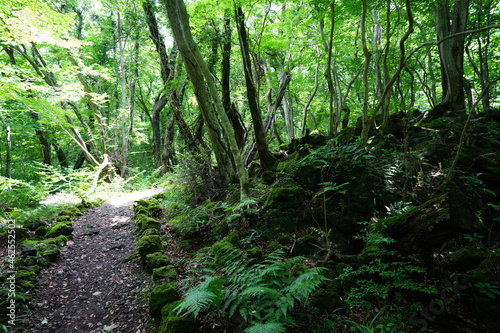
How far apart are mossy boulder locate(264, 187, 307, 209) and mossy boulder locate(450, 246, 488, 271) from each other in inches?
87.2

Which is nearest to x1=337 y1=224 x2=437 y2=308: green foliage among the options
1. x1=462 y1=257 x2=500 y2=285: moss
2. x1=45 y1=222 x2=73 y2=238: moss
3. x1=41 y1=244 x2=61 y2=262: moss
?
x1=462 y1=257 x2=500 y2=285: moss

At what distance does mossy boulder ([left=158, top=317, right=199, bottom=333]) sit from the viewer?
8.02 feet

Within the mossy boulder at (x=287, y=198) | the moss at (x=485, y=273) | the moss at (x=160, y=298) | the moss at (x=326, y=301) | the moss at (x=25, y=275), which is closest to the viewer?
the moss at (x=485, y=273)

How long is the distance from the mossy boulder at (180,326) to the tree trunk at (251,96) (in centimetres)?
454

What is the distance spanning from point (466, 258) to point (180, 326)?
3.20m

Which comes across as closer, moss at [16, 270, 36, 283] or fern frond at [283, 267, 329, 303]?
fern frond at [283, 267, 329, 303]

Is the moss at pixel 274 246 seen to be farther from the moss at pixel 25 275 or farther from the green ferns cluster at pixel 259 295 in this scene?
the moss at pixel 25 275

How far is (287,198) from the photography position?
14.9 feet

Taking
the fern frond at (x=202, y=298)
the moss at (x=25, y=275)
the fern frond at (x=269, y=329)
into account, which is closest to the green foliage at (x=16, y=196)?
the moss at (x=25, y=275)

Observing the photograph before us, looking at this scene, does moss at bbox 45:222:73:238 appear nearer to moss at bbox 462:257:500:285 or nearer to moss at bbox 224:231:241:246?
moss at bbox 224:231:241:246

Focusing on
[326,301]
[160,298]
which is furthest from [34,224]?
[326,301]

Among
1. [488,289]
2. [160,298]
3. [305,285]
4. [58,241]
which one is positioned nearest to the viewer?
[305,285]

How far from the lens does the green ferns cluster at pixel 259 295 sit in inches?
85.8

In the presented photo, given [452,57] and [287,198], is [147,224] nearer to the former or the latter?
[287,198]
